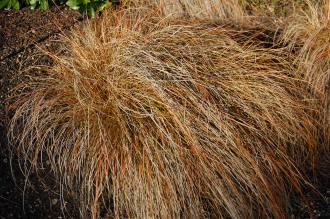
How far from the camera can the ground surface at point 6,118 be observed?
7.98ft

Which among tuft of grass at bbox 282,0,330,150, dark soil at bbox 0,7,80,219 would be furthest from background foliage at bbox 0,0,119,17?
tuft of grass at bbox 282,0,330,150

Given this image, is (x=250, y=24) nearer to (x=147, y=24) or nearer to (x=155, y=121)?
(x=147, y=24)

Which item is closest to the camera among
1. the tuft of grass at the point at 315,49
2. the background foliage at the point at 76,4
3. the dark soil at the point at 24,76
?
the dark soil at the point at 24,76

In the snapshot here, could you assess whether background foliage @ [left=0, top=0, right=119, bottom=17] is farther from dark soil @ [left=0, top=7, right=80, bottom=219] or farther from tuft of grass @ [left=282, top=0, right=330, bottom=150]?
tuft of grass @ [left=282, top=0, right=330, bottom=150]

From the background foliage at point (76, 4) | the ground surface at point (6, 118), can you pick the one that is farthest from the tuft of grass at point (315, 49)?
the background foliage at point (76, 4)

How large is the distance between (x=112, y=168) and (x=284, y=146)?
1.03m

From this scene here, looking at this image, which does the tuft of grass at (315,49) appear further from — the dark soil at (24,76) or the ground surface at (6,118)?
the dark soil at (24,76)

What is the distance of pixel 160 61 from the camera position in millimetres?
2637

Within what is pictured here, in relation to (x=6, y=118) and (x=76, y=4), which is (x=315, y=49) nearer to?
(x=76, y=4)

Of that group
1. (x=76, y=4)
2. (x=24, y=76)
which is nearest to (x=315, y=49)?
(x=76, y=4)

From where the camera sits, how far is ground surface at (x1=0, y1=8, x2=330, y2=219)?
2.43m

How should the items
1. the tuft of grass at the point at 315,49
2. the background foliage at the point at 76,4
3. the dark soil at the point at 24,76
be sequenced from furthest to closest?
the background foliage at the point at 76,4 → the tuft of grass at the point at 315,49 → the dark soil at the point at 24,76

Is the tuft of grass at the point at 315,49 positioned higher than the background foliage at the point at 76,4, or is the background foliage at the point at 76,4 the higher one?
the background foliage at the point at 76,4

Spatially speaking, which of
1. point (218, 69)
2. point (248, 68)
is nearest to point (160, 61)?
point (218, 69)
